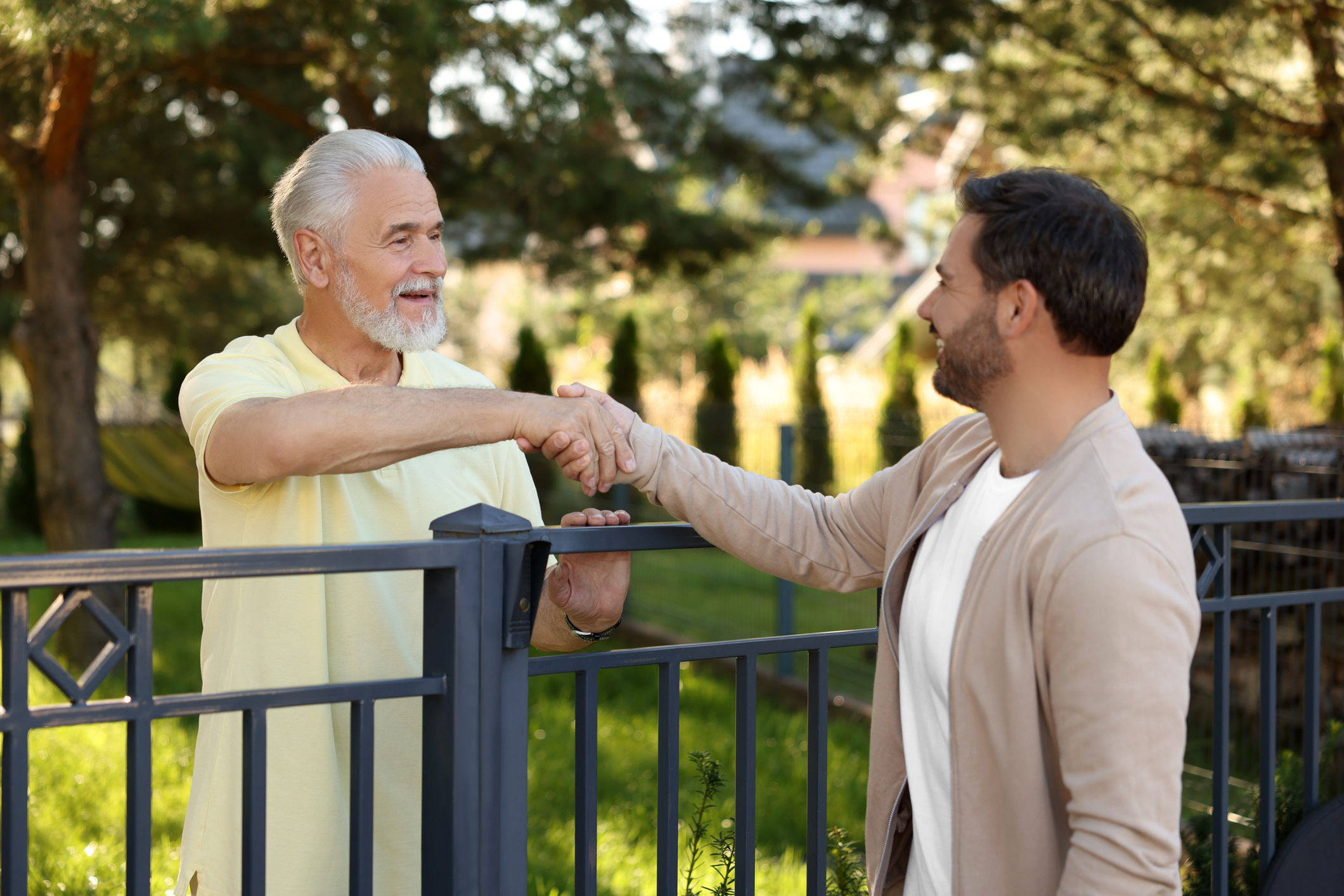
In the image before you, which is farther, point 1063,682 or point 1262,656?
point 1262,656

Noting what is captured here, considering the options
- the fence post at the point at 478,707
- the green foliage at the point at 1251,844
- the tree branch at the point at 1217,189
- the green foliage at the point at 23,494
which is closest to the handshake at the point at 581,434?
the fence post at the point at 478,707

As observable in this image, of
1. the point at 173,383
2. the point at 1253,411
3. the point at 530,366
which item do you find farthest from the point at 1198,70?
the point at 173,383

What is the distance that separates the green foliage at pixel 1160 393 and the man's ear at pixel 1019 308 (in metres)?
12.0

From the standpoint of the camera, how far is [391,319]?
84.0 inches

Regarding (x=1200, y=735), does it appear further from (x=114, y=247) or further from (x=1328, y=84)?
(x=114, y=247)

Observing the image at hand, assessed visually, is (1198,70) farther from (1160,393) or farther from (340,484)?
(1160,393)

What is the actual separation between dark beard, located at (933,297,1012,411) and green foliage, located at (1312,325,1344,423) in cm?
A: 1326

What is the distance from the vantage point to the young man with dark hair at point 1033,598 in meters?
1.38

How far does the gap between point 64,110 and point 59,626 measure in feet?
18.2

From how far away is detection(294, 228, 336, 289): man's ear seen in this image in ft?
6.96

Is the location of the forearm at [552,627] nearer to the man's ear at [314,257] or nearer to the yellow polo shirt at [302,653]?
the yellow polo shirt at [302,653]

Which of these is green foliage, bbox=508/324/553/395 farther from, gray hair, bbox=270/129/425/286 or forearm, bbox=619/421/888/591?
forearm, bbox=619/421/888/591

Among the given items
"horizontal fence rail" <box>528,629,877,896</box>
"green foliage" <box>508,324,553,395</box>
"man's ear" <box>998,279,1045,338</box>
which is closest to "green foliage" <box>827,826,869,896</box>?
"horizontal fence rail" <box>528,629,877,896</box>

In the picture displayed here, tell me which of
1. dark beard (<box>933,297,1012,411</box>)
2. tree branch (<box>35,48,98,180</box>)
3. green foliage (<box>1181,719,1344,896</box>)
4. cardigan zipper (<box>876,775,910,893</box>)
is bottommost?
green foliage (<box>1181,719,1344,896</box>)
